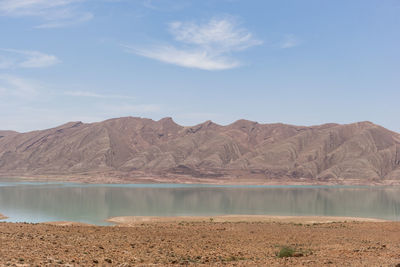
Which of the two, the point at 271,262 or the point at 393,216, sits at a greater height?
the point at 271,262

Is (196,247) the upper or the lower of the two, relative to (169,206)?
upper

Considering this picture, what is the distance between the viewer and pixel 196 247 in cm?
2414

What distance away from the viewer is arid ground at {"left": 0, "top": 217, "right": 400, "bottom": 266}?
1773 cm

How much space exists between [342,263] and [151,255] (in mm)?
9149

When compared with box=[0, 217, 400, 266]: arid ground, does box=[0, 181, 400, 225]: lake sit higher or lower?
lower

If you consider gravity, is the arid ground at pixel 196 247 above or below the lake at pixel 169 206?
above

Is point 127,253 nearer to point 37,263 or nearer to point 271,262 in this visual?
point 37,263

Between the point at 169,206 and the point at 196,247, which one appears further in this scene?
the point at 169,206

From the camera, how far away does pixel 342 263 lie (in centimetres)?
1708

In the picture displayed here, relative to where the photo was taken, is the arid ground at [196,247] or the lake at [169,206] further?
the lake at [169,206]

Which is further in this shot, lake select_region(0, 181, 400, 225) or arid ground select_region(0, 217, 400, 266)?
lake select_region(0, 181, 400, 225)

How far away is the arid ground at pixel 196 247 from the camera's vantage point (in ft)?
58.2

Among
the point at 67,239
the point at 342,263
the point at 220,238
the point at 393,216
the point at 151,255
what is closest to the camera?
the point at 342,263

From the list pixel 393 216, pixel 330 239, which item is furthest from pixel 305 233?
pixel 393 216
